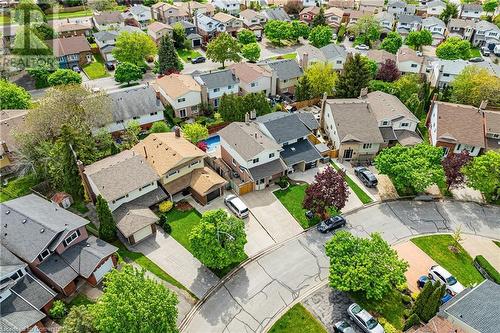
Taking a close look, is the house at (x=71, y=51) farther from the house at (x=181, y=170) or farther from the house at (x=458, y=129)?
the house at (x=458, y=129)

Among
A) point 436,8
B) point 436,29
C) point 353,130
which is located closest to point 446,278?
point 353,130

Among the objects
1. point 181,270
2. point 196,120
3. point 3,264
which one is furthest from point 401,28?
point 3,264

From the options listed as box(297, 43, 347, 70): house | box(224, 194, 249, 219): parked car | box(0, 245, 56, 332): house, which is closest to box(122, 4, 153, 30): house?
box(297, 43, 347, 70): house

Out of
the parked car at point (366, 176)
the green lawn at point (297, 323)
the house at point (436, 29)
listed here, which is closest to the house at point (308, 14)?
the house at point (436, 29)

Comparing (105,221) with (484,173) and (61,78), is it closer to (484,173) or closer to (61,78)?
(61,78)

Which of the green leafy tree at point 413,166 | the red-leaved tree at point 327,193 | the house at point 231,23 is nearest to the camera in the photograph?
the red-leaved tree at point 327,193

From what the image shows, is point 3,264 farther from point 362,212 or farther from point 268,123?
point 362,212
